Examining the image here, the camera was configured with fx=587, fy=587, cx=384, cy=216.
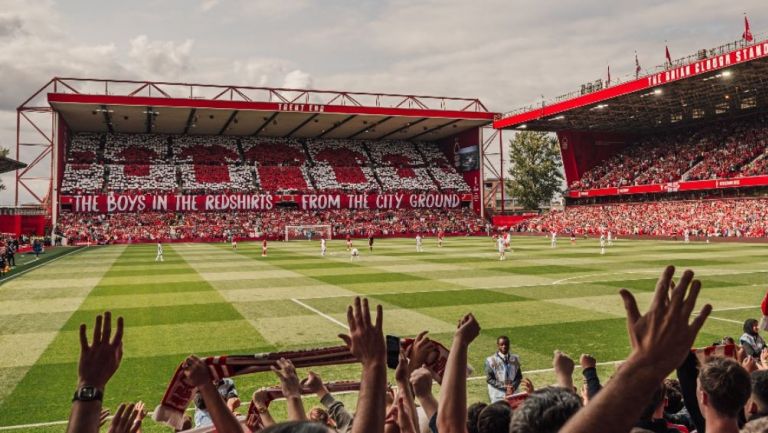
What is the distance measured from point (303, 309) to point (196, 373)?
14.9 m

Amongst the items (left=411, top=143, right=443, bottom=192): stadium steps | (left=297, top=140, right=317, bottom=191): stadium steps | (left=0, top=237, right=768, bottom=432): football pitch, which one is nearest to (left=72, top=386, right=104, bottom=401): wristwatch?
(left=0, top=237, right=768, bottom=432): football pitch

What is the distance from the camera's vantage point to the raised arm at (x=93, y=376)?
2.81 meters

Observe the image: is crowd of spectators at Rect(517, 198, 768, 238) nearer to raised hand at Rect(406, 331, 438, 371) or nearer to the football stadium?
the football stadium

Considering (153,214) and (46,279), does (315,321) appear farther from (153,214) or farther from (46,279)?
(153,214)

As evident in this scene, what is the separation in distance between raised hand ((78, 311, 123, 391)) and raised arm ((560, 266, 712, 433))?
87.3 inches

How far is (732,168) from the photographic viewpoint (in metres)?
56.3

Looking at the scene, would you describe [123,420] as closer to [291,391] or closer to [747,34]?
[291,391]

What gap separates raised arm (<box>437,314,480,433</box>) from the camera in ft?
10.4

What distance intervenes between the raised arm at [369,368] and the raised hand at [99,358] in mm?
1184

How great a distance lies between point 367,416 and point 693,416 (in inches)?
104

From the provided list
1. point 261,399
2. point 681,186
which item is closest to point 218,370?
point 261,399

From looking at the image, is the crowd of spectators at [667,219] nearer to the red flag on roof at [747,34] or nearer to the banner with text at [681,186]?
the banner with text at [681,186]

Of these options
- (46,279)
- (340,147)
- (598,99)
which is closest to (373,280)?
(46,279)

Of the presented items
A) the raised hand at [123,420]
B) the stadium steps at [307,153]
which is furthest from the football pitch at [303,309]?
the stadium steps at [307,153]
